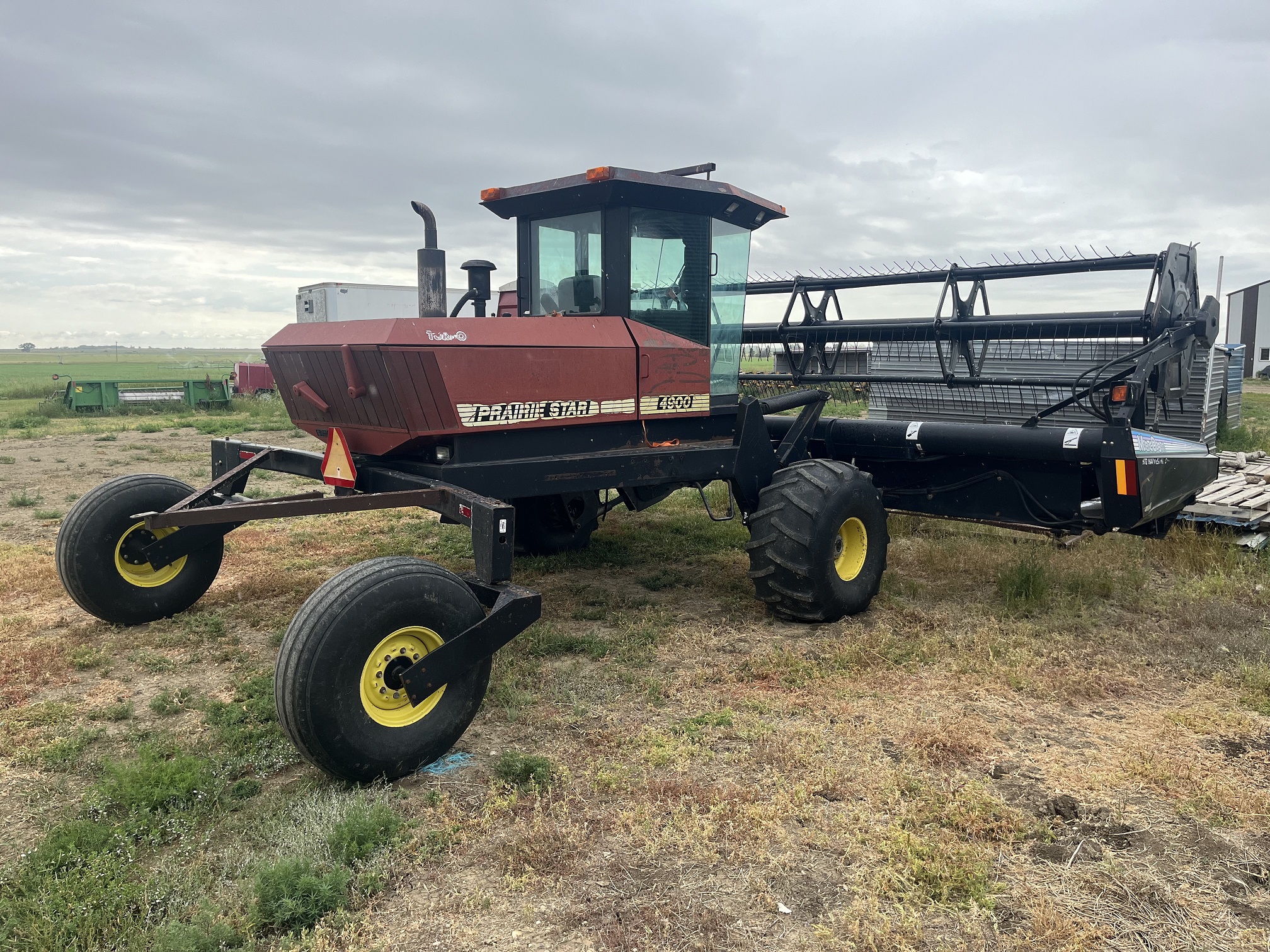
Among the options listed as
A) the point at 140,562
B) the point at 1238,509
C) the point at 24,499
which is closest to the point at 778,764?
the point at 140,562

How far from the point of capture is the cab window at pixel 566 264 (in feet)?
17.8

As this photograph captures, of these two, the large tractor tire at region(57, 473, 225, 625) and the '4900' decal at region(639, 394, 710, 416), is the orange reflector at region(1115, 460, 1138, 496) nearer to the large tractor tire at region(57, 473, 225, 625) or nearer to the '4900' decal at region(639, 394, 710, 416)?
the '4900' decal at region(639, 394, 710, 416)

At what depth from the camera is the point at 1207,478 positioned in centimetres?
662

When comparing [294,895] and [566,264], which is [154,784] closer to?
[294,895]

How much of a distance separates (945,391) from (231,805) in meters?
8.65

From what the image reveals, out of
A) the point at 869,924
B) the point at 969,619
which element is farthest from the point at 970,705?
the point at 869,924

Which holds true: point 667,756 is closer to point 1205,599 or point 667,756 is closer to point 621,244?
point 621,244

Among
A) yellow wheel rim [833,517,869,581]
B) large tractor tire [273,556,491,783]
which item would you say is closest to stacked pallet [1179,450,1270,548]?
yellow wheel rim [833,517,869,581]

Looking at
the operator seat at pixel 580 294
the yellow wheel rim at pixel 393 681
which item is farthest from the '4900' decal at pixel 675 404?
the yellow wheel rim at pixel 393 681

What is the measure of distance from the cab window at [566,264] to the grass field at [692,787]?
80.1 inches

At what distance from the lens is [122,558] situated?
535 cm

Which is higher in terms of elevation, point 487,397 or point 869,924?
point 487,397

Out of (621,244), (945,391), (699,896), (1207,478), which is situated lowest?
(699,896)

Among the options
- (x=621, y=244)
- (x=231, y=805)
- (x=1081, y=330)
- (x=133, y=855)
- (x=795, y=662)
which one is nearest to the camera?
(x=133, y=855)
